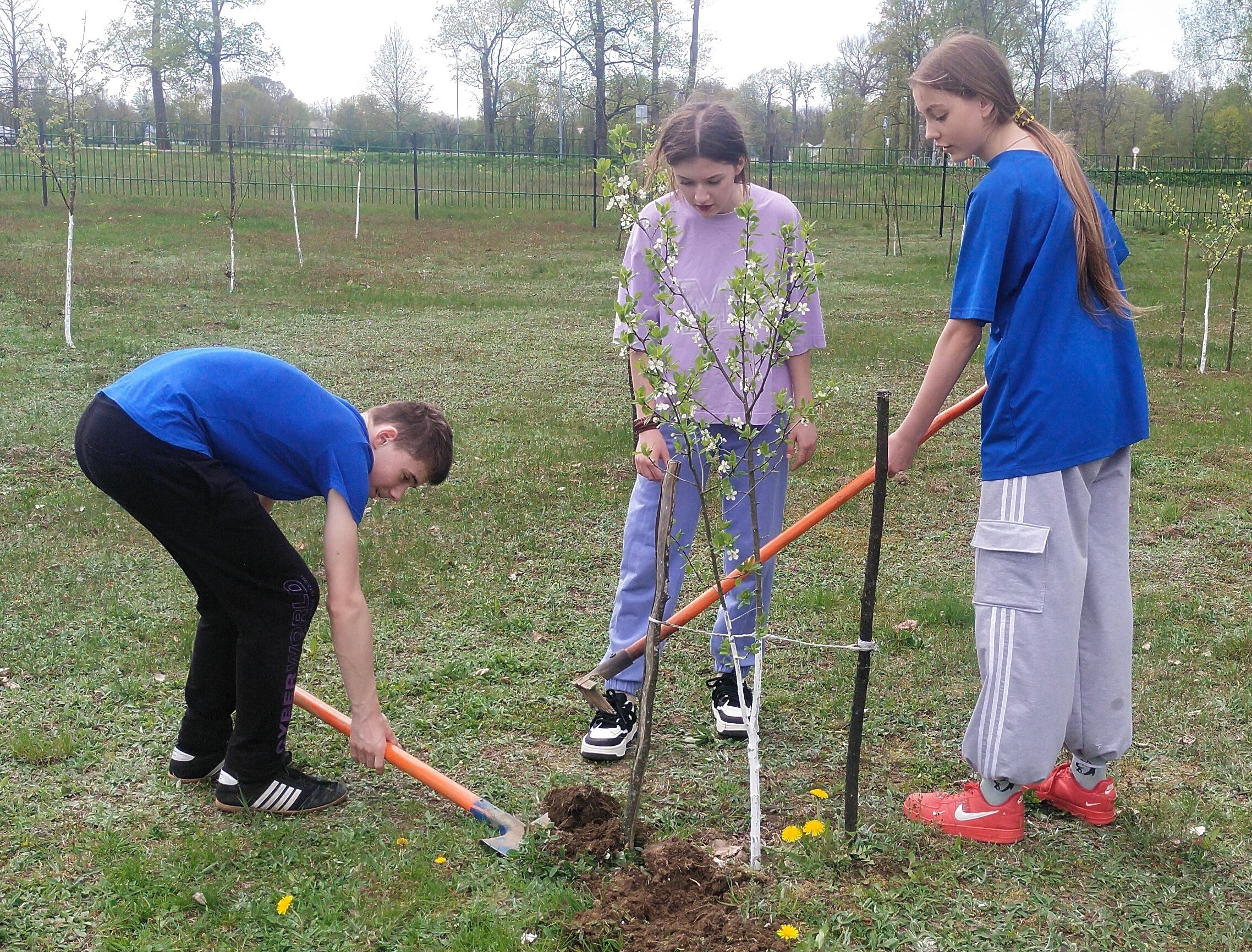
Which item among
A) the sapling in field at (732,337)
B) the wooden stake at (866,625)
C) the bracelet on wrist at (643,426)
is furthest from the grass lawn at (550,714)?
the bracelet on wrist at (643,426)

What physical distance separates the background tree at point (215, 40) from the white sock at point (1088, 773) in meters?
40.1

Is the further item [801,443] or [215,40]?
[215,40]

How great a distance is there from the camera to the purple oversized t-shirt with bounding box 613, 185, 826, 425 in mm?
3238

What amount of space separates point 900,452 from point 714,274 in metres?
0.84

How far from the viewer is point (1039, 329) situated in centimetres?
261

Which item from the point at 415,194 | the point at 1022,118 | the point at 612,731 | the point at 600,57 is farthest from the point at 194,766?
the point at 600,57

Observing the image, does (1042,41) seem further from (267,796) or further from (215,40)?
(267,796)

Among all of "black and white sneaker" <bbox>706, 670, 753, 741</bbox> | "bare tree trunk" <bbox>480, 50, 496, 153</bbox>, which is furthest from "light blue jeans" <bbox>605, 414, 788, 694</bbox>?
"bare tree trunk" <bbox>480, 50, 496, 153</bbox>

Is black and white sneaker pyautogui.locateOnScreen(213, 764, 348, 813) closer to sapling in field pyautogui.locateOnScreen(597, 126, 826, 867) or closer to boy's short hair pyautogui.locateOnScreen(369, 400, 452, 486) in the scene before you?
boy's short hair pyautogui.locateOnScreen(369, 400, 452, 486)

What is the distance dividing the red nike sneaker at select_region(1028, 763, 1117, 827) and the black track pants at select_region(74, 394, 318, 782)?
210cm

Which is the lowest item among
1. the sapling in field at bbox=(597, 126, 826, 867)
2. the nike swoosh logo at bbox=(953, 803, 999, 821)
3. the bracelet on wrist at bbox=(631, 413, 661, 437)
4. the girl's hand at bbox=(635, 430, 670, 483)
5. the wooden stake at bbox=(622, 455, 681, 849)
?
the nike swoosh logo at bbox=(953, 803, 999, 821)

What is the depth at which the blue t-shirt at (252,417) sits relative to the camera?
2.80 metres

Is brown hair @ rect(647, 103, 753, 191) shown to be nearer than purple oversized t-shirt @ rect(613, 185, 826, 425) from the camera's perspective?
Yes

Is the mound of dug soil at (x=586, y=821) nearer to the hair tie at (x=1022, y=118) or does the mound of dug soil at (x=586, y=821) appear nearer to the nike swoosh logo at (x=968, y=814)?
the nike swoosh logo at (x=968, y=814)
